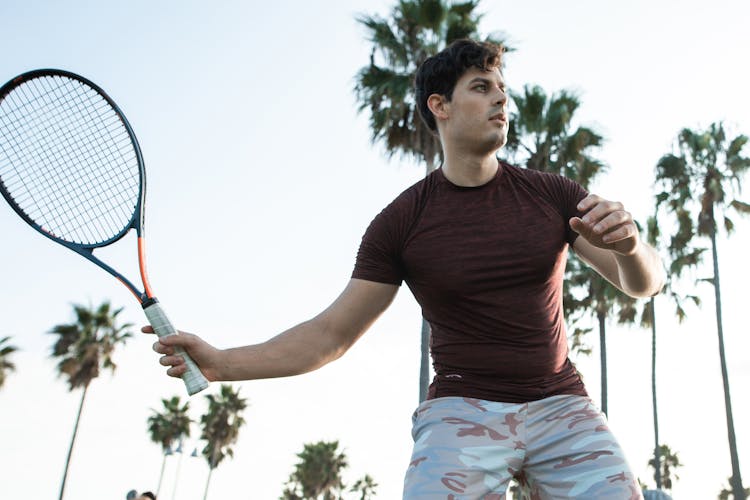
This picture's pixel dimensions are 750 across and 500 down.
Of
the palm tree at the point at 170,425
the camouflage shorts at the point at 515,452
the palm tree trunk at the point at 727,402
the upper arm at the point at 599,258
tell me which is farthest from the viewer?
the palm tree at the point at 170,425

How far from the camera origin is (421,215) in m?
3.23

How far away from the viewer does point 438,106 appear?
3.66 meters

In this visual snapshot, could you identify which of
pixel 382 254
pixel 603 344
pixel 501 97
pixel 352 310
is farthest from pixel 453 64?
pixel 603 344

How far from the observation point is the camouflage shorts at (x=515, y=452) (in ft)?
8.81

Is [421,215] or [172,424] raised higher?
[172,424]

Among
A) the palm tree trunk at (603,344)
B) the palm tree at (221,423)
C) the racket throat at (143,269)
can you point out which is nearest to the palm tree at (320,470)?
the palm tree at (221,423)

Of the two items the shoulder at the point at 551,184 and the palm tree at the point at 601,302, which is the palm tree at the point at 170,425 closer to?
the palm tree at the point at 601,302

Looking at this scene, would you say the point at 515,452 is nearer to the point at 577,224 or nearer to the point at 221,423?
the point at 577,224

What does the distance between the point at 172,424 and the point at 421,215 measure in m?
50.5

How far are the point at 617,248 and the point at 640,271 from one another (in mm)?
282

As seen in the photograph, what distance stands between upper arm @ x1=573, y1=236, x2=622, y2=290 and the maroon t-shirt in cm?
11

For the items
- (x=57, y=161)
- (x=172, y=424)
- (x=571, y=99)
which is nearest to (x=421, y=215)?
(x=57, y=161)

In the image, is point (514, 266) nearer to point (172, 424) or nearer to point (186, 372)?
point (186, 372)

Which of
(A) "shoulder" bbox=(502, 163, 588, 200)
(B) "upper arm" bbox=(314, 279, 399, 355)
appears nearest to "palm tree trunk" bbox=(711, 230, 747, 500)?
(A) "shoulder" bbox=(502, 163, 588, 200)
